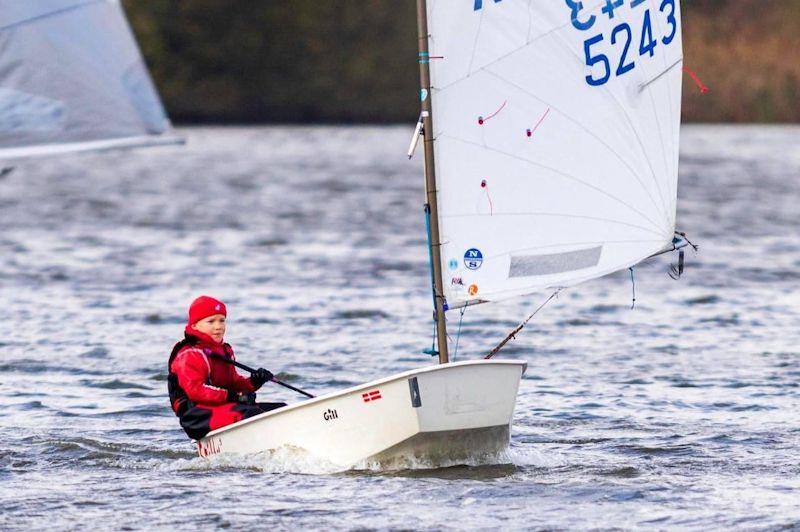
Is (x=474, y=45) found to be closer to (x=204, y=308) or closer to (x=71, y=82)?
(x=204, y=308)

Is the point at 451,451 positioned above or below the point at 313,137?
below

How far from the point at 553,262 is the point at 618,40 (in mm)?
1694

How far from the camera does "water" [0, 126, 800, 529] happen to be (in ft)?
37.2

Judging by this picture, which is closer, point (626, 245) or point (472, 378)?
point (472, 378)

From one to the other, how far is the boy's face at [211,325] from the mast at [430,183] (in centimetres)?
161

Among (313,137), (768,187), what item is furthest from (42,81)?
(313,137)

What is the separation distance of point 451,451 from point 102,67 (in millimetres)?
3897

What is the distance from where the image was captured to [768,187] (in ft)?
141

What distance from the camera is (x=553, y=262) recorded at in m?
12.3

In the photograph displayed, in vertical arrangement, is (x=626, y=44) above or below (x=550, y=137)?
above

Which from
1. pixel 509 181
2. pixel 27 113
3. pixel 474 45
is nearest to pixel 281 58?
pixel 27 113

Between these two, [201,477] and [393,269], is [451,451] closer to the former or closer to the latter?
[201,477]

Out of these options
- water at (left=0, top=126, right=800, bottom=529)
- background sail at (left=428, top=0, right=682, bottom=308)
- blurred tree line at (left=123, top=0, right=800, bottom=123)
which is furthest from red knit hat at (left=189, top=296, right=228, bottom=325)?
blurred tree line at (left=123, top=0, right=800, bottom=123)

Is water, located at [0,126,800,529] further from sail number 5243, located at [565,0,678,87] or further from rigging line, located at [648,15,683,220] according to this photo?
sail number 5243, located at [565,0,678,87]
